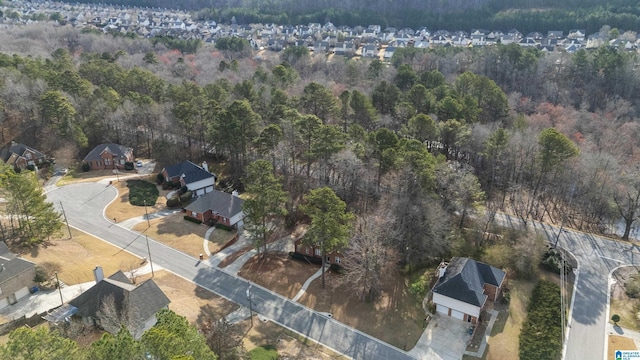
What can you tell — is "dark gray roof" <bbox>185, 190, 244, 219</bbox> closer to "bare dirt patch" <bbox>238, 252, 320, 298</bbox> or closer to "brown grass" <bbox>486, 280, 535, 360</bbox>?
"bare dirt patch" <bbox>238, 252, 320, 298</bbox>

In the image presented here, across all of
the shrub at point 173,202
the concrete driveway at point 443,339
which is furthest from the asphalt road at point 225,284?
the shrub at point 173,202

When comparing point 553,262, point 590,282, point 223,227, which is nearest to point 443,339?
point 553,262

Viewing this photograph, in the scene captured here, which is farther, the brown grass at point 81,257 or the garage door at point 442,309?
the brown grass at point 81,257

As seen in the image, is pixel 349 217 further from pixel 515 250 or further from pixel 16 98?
pixel 16 98

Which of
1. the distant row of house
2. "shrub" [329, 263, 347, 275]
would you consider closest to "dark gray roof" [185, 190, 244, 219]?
"shrub" [329, 263, 347, 275]

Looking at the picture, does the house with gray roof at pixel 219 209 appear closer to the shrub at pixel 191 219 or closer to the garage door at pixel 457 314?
the shrub at pixel 191 219

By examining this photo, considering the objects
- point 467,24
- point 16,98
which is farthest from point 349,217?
point 467,24

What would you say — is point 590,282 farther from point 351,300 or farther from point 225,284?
point 225,284
